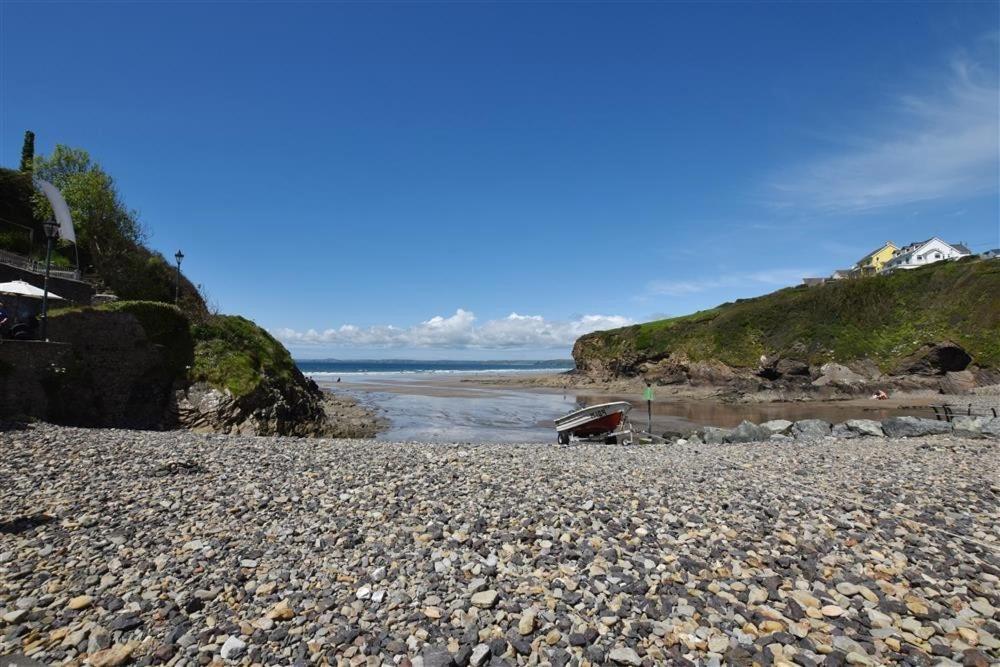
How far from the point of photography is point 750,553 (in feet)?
22.2

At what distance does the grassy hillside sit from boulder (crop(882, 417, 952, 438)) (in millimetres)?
39441

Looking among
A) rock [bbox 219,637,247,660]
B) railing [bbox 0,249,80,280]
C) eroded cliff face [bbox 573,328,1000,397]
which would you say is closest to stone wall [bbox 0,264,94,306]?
railing [bbox 0,249,80,280]

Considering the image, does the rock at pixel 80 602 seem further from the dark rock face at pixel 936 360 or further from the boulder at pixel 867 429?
the dark rock face at pixel 936 360

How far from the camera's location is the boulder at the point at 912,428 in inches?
843

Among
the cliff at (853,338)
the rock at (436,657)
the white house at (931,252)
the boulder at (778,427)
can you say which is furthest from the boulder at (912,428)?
the white house at (931,252)

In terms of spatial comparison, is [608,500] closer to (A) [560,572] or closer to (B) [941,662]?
(A) [560,572]

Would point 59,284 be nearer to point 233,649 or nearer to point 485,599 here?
point 233,649

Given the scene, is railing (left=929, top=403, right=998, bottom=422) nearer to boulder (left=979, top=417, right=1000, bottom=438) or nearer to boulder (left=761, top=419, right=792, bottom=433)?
boulder (left=979, top=417, right=1000, bottom=438)

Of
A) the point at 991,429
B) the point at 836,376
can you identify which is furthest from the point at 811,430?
the point at 836,376

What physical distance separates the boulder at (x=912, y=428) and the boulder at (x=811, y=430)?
7.96 feet

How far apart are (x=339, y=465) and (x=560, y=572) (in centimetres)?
747

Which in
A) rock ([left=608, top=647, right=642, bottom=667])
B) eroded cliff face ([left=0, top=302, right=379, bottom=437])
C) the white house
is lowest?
rock ([left=608, top=647, right=642, bottom=667])

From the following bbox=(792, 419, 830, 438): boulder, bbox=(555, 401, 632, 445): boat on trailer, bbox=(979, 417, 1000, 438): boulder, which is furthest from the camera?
bbox=(555, 401, 632, 445): boat on trailer

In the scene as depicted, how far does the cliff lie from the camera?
165 feet
